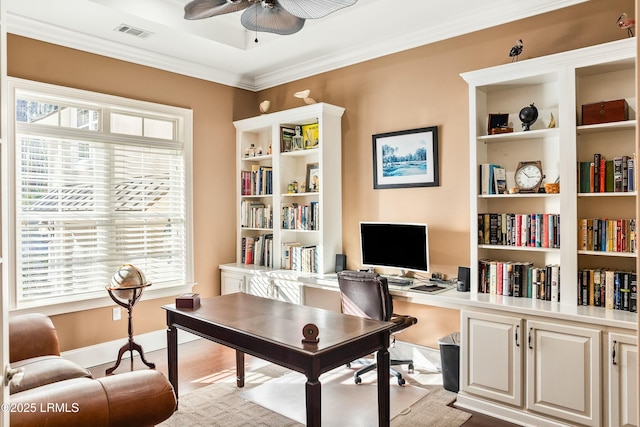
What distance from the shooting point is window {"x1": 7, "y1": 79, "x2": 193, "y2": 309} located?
12.3 feet

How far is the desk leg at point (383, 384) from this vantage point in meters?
2.56

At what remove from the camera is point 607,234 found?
2.85 meters

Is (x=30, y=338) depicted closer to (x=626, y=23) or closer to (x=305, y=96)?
(x=305, y=96)

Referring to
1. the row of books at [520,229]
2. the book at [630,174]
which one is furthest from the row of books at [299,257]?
the book at [630,174]

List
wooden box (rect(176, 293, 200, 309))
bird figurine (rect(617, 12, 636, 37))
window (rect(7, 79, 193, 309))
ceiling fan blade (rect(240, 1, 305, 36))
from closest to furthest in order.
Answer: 1. ceiling fan blade (rect(240, 1, 305, 36))
2. bird figurine (rect(617, 12, 636, 37))
3. wooden box (rect(176, 293, 200, 309))
4. window (rect(7, 79, 193, 309))

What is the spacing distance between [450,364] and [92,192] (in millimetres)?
3451

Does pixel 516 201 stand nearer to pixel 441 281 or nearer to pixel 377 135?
pixel 441 281

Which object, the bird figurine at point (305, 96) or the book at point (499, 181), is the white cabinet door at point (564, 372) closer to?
the book at point (499, 181)

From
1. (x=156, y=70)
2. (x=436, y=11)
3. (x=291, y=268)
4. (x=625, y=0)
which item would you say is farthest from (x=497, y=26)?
(x=156, y=70)

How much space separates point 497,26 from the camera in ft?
11.5

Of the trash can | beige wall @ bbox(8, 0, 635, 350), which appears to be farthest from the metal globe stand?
the trash can

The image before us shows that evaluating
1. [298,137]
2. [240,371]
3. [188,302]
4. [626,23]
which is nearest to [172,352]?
[188,302]

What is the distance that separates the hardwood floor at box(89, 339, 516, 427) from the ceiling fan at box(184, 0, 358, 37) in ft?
8.96

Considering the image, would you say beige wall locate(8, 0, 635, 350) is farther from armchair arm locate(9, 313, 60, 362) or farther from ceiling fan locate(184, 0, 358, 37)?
ceiling fan locate(184, 0, 358, 37)
